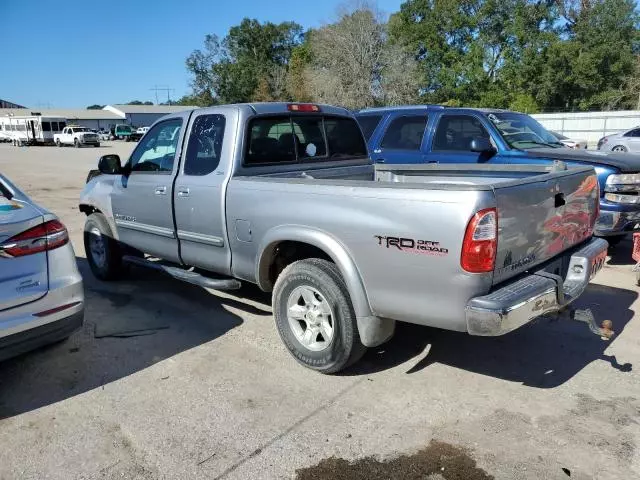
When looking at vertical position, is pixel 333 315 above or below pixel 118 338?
above

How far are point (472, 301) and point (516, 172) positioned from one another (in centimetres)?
214

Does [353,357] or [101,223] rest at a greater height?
[101,223]

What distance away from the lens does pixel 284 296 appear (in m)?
4.10

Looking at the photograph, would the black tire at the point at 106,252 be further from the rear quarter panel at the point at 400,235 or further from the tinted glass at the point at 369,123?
the tinted glass at the point at 369,123

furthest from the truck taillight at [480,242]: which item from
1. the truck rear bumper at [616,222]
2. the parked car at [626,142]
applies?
the parked car at [626,142]

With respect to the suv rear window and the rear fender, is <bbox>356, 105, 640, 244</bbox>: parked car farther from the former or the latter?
the rear fender

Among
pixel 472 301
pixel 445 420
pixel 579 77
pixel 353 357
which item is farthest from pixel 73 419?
pixel 579 77

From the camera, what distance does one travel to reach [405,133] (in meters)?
8.09

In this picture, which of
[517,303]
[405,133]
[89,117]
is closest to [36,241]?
[517,303]

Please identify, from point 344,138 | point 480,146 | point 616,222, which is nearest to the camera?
point 344,138

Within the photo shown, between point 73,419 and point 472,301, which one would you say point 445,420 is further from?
point 73,419

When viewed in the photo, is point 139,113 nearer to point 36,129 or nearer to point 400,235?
point 36,129

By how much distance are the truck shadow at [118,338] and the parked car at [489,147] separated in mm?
3710

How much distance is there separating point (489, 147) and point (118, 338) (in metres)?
5.12
